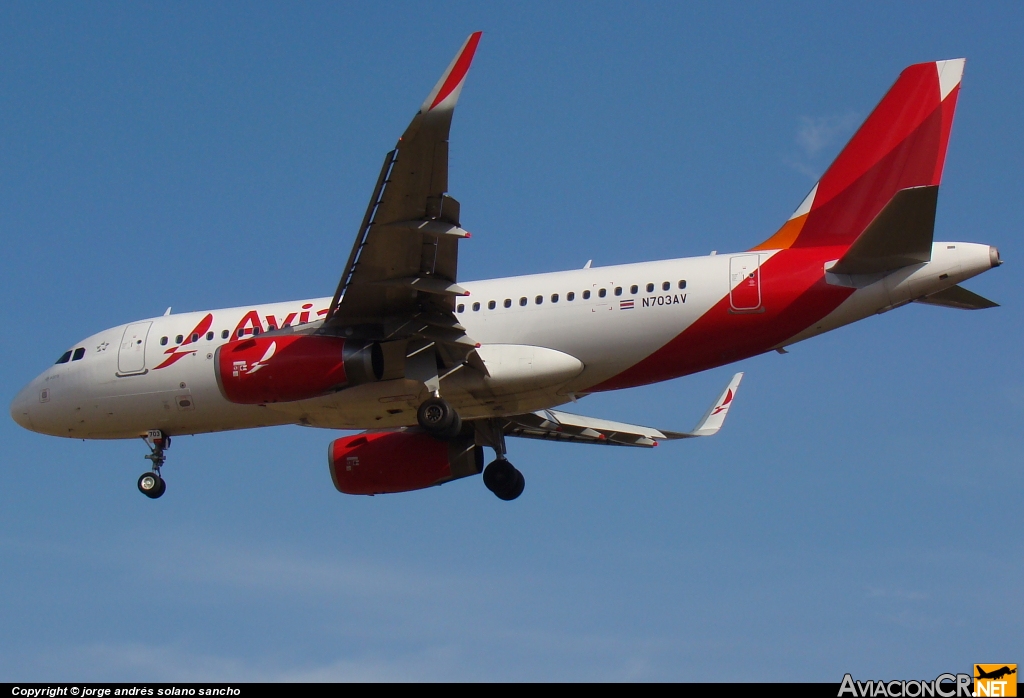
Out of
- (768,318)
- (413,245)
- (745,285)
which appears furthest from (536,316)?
(768,318)

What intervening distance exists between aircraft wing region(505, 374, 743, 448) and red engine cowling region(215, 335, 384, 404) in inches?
261

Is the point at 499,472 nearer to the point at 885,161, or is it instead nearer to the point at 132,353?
the point at 132,353

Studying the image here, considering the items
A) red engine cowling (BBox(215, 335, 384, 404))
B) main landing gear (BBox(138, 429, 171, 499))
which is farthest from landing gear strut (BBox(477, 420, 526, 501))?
main landing gear (BBox(138, 429, 171, 499))

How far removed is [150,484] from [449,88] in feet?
36.2

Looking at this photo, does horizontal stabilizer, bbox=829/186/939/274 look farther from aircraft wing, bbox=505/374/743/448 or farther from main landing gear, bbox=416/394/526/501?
main landing gear, bbox=416/394/526/501

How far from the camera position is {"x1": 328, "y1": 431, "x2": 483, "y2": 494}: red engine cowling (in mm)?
25469

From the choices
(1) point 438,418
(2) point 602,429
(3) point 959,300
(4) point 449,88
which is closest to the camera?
(4) point 449,88

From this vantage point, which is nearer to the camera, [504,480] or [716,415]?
[504,480]

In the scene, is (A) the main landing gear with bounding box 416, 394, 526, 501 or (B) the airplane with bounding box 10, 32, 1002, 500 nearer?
(B) the airplane with bounding box 10, 32, 1002, 500

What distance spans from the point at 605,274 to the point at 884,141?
18.3 feet

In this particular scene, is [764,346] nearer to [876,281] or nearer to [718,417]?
[876,281]

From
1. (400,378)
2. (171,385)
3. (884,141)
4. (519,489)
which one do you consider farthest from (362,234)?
(884,141)

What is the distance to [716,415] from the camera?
27.6m

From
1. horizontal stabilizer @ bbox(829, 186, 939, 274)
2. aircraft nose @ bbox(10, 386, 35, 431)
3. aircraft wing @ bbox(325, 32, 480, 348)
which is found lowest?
horizontal stabilizer @ bbox(829, 186, 939, 274)
